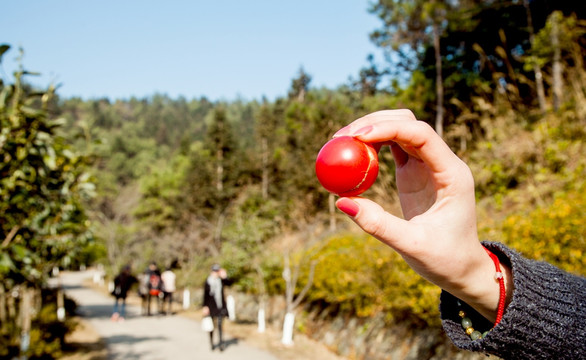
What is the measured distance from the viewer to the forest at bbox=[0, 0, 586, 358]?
14.6 ft

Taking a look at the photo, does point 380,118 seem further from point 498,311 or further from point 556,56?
point 556,56

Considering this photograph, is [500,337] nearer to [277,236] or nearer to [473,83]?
[277,236]

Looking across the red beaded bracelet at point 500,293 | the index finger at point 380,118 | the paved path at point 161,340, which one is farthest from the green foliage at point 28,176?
the paved path at point 161,340

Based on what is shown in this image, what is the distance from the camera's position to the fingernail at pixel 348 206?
1164mm

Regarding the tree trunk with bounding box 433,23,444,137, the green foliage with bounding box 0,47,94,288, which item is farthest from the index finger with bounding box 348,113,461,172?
the tree trunk with bounding box 433,23,444,137

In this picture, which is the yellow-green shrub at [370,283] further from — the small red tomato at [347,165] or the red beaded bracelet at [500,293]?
the small red tomato at [347,165]

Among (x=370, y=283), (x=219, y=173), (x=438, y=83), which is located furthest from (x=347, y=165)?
(x=219, y=173)

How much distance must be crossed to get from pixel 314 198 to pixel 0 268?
20.9 m

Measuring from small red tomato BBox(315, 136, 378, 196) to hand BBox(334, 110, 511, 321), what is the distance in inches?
3.0

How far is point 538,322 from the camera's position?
3.82 feet

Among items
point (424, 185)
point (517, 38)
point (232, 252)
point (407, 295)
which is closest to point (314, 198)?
point (232, 252)

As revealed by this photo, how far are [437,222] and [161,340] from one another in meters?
10.3

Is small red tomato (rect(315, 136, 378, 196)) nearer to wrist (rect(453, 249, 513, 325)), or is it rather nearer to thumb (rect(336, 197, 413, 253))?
thumb (rect(336, 197, 413, 253))

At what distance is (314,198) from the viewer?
938 inches
